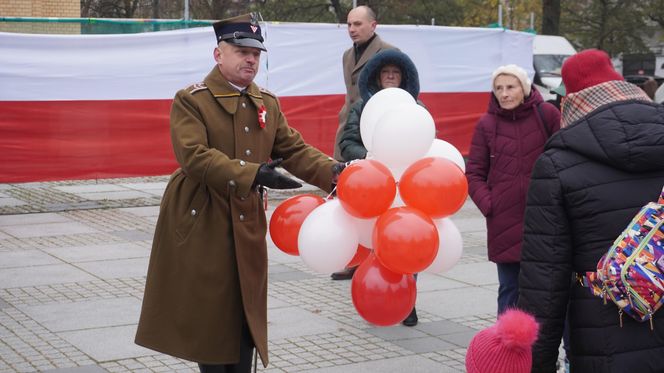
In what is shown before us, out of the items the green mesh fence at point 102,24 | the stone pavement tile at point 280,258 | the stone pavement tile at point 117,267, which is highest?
the green mesh fence at point 102,24

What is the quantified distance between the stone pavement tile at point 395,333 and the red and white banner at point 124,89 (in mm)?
6250

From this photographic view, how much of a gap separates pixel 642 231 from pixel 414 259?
1019 millimetres

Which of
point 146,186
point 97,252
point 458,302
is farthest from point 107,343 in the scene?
point 146,186

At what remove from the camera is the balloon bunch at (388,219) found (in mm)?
4141

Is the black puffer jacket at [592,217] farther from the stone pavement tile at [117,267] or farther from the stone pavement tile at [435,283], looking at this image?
the stone pavement tile at [117,267]

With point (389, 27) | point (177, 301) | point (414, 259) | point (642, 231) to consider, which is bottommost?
point (177, 301)

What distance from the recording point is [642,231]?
3324 millimetres

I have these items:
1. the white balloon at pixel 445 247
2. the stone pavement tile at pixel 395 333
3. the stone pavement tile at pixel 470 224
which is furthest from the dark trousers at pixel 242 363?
the stone pavement tile at pixel 470 224

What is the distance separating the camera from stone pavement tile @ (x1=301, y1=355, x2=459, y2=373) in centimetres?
604

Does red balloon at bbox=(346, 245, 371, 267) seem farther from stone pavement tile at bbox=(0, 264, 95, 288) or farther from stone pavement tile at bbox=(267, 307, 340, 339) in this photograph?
stone pavement tile at bbox=(0, 264, 95, 288)

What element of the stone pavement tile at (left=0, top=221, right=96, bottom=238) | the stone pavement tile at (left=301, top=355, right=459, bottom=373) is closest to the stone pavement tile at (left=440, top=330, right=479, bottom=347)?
the stone pavement tile at (left=301, top=355, right=459, bottom=373)

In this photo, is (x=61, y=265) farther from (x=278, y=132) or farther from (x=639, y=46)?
(x=639, y=46)

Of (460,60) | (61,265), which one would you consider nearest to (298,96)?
(460,60)

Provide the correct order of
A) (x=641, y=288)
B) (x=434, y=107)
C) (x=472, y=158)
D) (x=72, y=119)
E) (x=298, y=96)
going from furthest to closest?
(x=434, y=107), (x=298, y=96), (x=72, y=119), (x=472, y=158), (x=641, y=288)
